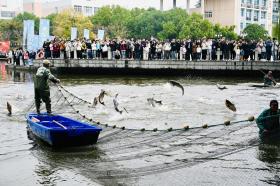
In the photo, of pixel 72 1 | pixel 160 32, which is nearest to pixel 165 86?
pixel 160 32

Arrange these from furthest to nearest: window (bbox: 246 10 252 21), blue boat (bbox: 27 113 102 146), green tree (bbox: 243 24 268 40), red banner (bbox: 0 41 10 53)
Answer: window (bbox: 246 10 252 21), green tree (bbox: 243 24 268 40), red banner (bbox: 0 41 10 53), blue boat (bbox: 27 113 102 146)

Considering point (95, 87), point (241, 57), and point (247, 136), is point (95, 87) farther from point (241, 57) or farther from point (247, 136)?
point (247, 136)

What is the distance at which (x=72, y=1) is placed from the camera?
13400 centimetres

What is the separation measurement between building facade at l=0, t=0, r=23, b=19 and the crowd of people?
10641 centimetres

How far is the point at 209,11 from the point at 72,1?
50.0 m

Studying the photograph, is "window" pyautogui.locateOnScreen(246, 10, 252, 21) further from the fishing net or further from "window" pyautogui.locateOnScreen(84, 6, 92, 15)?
the fishing net

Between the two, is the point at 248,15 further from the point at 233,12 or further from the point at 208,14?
the point at 208,14

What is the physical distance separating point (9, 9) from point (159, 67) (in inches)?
4456

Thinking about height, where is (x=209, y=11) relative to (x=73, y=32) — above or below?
above

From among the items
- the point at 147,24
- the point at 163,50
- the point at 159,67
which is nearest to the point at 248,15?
the point at 147,24

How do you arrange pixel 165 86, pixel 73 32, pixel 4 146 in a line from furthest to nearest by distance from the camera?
pixel 73 32 → pixel 165 86 → pixel 4 146

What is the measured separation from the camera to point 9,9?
469ft

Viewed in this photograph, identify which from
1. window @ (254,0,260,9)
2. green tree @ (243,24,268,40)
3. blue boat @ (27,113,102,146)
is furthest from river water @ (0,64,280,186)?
window @ (254,0,260,9)

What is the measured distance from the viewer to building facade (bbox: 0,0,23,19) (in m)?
141
